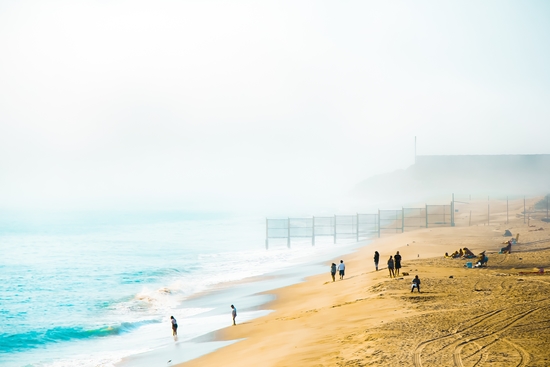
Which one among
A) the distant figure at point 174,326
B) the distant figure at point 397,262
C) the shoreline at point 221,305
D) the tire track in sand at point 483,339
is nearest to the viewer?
the tire track in sand at point 483,339

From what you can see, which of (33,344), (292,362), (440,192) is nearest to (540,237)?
(292,362)

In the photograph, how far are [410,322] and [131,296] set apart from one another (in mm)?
20647

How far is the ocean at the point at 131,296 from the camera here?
760 inches

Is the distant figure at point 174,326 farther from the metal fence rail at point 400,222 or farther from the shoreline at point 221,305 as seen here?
the metal fence rail at point 400,222

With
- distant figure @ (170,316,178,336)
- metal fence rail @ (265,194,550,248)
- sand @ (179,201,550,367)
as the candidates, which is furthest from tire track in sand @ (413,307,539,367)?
metal fence rail @ (265,194,550,248)

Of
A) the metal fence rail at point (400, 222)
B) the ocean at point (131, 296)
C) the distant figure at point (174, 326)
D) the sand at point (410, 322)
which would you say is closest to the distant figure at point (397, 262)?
the sand at point (410, 322)

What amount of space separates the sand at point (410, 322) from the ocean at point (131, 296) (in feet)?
7.64

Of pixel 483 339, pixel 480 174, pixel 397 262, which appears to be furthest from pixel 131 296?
pixel 480 174

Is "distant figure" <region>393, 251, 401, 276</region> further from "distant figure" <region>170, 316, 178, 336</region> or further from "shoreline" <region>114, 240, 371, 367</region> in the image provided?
"distant figure" <region>170, 316, 178, 336</region>

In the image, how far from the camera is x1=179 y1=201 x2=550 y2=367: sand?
39.2 feet

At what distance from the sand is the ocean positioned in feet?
7.64

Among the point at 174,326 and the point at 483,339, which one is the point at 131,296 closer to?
the point at 174,326

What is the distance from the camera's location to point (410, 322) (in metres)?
14.9

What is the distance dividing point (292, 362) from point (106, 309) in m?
17.7
